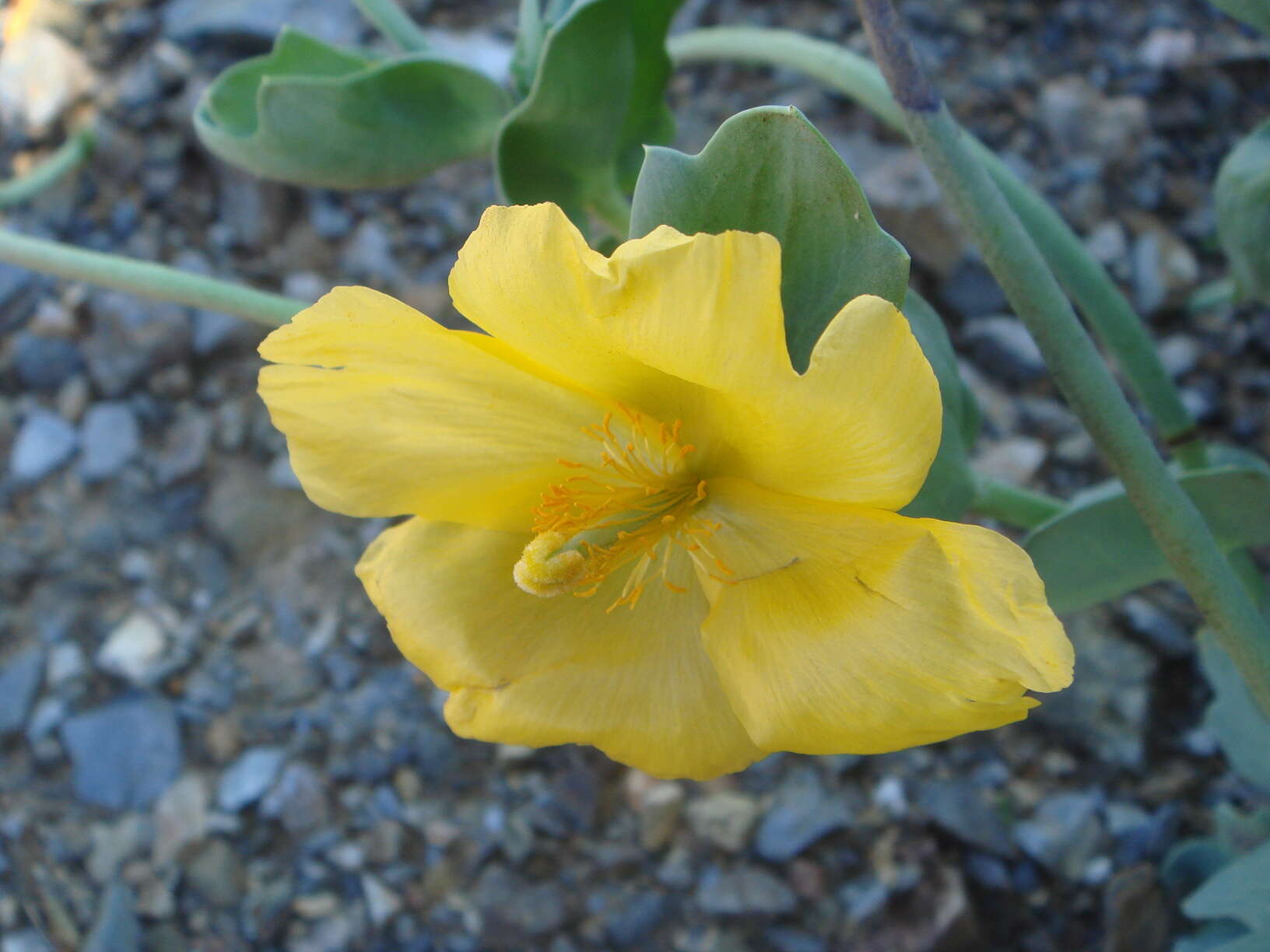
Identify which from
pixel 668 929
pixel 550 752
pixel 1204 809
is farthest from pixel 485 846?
pixel 1204 809

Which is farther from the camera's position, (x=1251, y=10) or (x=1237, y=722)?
(x=1237, y=722)

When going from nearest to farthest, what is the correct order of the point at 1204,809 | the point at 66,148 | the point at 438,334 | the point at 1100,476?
1. the point at 438,334
2. the point at 1204,809
3. the point at 1100,476
4. the point at 66,148

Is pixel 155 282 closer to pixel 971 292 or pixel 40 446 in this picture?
pixel 40 446

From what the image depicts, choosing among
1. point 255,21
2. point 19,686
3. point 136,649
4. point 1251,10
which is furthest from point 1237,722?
point 255,21

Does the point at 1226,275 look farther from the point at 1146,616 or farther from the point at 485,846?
the point at 485,846

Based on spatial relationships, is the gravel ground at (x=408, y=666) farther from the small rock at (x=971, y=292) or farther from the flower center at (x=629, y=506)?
the flower center at (x=629, y=506)

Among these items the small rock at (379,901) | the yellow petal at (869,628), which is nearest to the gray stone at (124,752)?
the small rock at (379,901)

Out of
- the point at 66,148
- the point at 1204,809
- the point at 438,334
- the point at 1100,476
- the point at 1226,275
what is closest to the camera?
the point at 438,334
